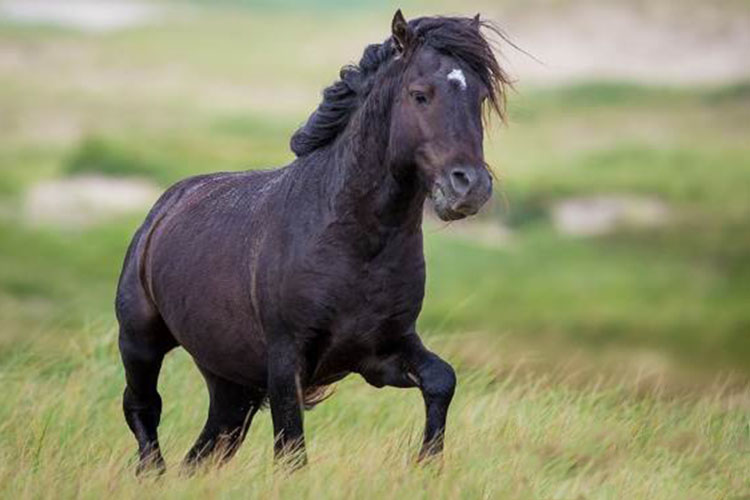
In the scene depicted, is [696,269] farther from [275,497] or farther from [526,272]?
[275,497]

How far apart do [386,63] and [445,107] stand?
480 mm

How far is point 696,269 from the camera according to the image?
79.7ft

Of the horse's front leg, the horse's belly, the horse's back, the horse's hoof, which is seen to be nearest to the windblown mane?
the horse's back

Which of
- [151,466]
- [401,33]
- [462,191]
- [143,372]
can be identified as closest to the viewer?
[462,191]

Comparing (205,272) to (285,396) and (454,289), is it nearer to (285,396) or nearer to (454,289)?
(285,396)

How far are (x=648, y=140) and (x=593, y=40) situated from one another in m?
8.64

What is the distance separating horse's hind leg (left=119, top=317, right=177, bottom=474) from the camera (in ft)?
26.6

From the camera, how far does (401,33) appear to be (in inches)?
262

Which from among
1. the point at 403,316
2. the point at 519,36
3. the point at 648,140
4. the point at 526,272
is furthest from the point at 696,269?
the point at 403,316

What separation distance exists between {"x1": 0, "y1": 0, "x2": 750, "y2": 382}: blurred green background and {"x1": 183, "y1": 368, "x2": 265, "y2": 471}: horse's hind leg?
168 centimetres

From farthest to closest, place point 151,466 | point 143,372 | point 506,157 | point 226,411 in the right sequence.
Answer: point 506,157 → point 143,372 → point 226,411 → point 151,466

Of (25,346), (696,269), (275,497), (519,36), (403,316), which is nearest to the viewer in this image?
(275,497)

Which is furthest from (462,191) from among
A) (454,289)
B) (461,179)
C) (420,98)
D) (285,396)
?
(454,289)

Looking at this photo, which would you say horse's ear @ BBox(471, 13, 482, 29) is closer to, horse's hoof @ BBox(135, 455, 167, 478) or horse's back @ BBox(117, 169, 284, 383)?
horse's back @ BBox(117, 169, 284, 383)
